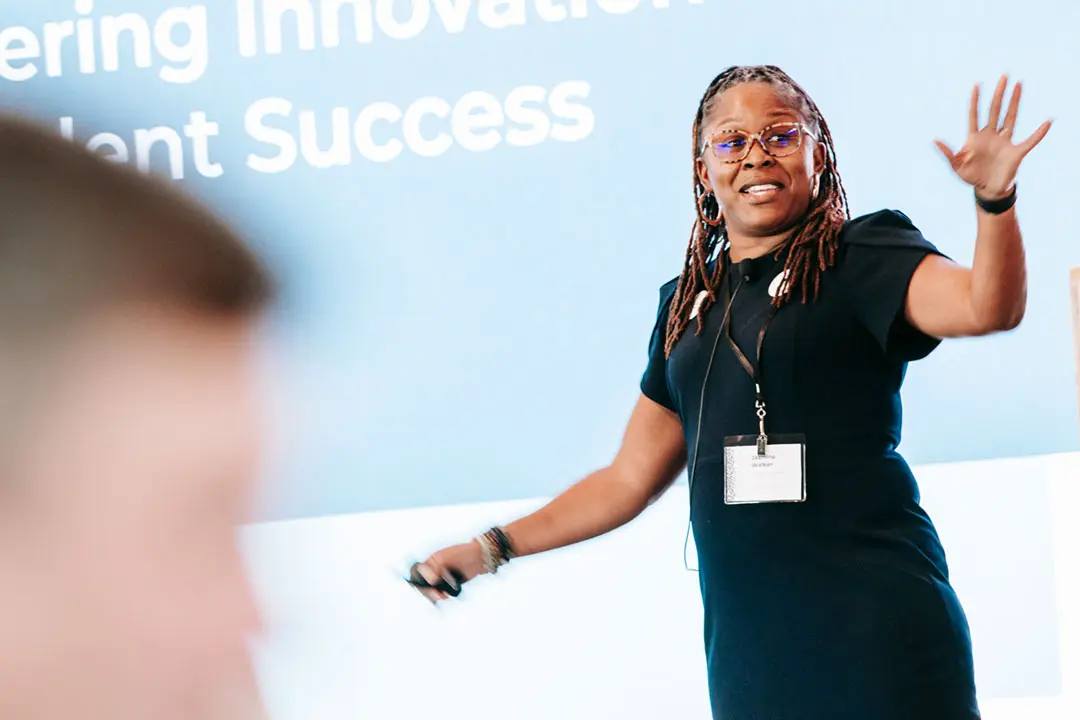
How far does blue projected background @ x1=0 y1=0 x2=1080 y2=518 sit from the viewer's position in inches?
102

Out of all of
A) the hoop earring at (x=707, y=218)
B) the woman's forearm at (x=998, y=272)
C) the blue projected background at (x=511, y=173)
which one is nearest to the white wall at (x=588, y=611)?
the blue projected background at (x=511, y=173)

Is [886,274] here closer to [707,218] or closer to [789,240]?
[789,240]

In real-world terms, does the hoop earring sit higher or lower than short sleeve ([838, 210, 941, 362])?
higher

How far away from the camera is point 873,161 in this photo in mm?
2652

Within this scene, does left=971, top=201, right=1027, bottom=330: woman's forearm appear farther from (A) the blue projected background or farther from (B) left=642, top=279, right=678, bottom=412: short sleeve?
(A) the blue projected background

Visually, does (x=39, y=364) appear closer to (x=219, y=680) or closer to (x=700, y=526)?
(x=219, y=680)

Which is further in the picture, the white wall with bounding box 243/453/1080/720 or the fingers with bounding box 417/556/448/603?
the white wall with bounding box 243/453/1080/720

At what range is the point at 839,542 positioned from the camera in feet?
5.14

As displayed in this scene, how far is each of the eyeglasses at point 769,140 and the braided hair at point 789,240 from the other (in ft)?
0.13

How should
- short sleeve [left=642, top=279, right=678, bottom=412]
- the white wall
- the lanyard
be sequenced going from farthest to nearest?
the white wall → short sleeve [left=642, top=279, right=678, bottom=412] → the lanyard

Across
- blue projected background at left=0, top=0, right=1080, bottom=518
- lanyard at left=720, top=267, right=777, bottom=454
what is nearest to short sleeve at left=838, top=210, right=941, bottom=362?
lanyard at left=720, top=267, right=777, bottom=454

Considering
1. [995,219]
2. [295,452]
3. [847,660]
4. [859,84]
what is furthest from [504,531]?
[859,84]

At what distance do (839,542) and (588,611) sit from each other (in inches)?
48.6

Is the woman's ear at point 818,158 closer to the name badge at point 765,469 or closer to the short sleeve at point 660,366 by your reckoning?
the short sleeve at point 660,366
